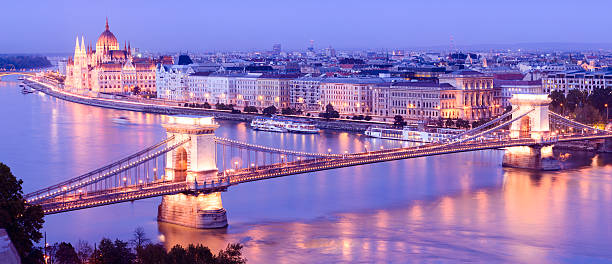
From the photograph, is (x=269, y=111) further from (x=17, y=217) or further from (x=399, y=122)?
(x=17, y=217)

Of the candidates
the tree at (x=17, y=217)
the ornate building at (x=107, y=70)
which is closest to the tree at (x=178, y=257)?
the tree at (x=17, y=217)

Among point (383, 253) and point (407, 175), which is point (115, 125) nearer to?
point (407, 175)

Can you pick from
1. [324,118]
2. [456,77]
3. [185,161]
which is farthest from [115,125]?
[185,161]

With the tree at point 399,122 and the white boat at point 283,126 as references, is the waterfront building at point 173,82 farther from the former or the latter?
the tree at point 399,122

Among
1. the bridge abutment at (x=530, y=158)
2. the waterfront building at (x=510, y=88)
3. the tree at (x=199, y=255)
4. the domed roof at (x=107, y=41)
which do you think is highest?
the domed roof at (x=107, y=41)

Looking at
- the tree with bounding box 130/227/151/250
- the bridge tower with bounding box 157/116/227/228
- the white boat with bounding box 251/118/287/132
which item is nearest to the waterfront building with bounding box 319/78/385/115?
the white boat with bounding box 251/118/287/132

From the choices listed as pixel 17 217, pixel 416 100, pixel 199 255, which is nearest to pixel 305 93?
pixel 416 100

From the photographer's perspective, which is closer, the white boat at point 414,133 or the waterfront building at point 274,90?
the white boat at point 414,133
